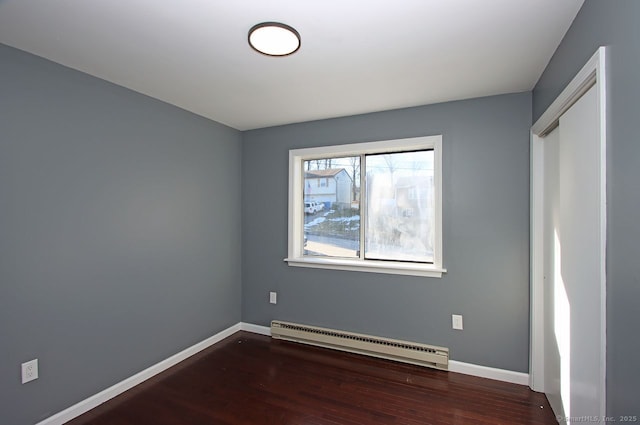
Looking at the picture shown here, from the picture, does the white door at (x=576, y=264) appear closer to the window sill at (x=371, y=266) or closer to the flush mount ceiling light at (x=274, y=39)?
the window sill at (x=371, y=266)

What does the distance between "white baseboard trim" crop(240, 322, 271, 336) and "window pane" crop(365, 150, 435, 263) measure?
1504mm

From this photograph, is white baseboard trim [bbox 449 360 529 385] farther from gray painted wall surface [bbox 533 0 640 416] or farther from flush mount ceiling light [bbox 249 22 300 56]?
flush mount ceiling light [bbox 249 22 300 56]

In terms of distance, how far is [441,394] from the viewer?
2.35 metres

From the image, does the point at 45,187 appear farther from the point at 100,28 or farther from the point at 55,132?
the point at 100,28

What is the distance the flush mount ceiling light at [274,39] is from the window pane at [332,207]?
167 centimetres

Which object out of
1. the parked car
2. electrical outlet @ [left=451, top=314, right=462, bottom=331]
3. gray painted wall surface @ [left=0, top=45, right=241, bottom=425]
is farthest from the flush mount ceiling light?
electrical outlet @ [left=451, top=314, right=462, bottom=331]

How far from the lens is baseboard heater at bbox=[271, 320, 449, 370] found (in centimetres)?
273

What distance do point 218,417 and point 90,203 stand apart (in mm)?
1816

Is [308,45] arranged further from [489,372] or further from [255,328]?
[255,328]

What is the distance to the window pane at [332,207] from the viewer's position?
332 cm

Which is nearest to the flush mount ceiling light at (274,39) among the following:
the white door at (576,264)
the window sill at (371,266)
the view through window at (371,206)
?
the white door at (576,264)

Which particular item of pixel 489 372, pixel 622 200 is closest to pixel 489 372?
pixel 489 372

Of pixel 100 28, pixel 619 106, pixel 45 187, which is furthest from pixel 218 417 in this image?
pixel 619 106

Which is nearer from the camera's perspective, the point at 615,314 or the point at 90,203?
the point at 615,314
